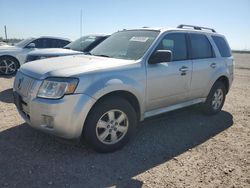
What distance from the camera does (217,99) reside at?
6375 mm

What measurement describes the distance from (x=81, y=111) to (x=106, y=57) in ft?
4.48

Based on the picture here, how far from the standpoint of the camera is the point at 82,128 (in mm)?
3826

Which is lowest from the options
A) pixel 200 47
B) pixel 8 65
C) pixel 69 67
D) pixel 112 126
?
pixel 8 65

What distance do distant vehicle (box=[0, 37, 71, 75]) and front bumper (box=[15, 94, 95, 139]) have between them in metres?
7.40

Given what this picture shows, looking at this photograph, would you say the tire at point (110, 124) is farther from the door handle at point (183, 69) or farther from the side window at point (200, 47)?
the side window at point (200, 47)

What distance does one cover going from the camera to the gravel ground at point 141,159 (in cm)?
343

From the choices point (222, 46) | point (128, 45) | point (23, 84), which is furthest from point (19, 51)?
point (222, 46)

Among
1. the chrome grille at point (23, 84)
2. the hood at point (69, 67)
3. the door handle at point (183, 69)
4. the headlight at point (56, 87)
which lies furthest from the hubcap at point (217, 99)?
the chrome grille at point (23, 84)

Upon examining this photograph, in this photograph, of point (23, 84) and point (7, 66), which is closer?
point (23, 84)

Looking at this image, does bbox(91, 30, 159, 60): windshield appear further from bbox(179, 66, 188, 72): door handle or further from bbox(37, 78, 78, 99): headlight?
bbox(37, 78, 78, 99): headlight

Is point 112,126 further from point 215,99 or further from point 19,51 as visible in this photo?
point 19,51

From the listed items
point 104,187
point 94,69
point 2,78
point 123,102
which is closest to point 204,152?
point 123,102

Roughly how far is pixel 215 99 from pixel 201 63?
3.73ft

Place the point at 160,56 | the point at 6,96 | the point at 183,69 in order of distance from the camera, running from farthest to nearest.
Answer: the point at 6,96
the point at 183,69
the point at 160,56
